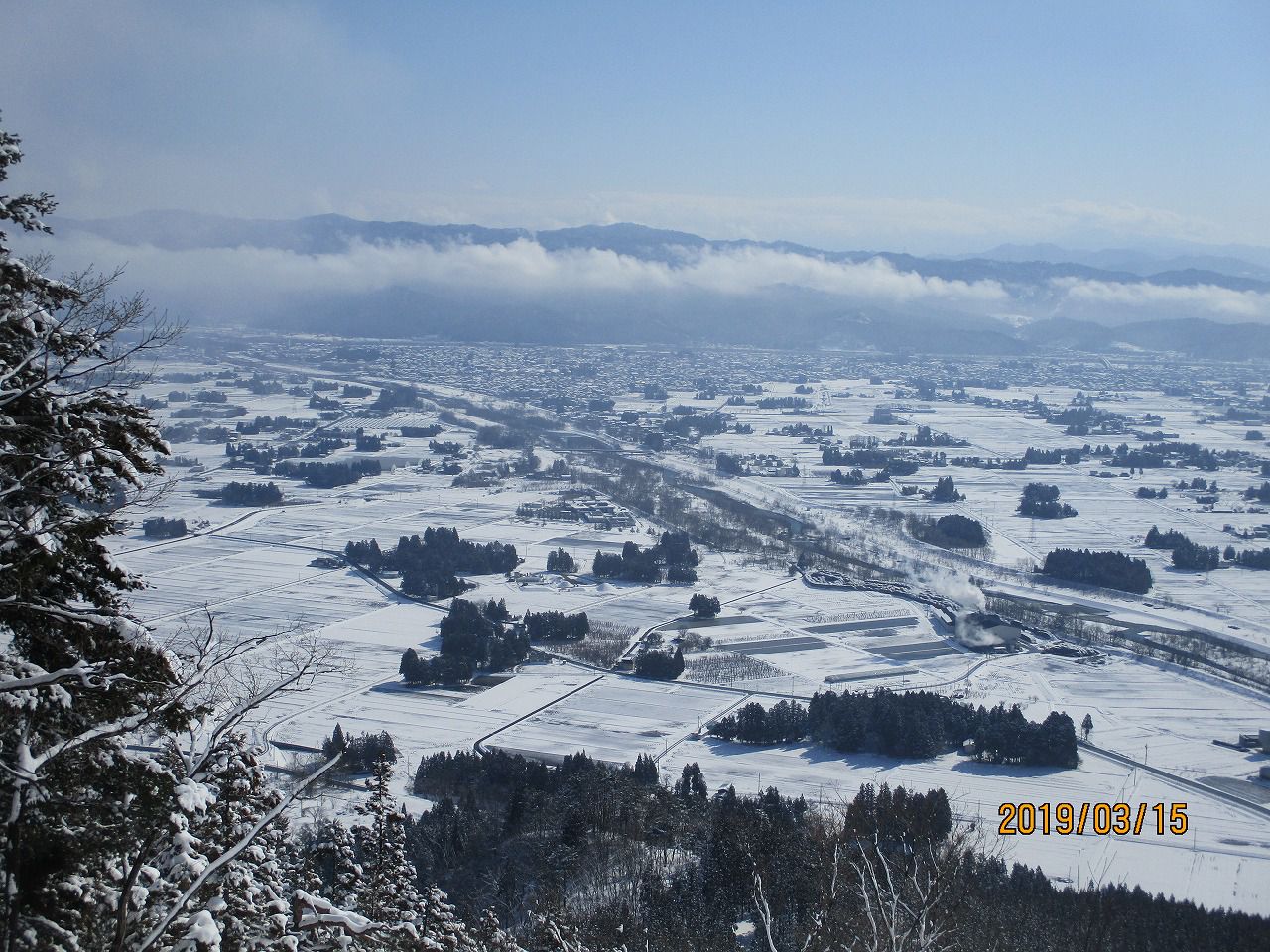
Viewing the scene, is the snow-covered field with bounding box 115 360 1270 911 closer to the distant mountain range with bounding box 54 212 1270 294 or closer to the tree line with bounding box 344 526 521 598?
the tree line with bounding box 344 526 521 598

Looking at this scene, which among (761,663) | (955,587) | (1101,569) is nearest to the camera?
(761,663)

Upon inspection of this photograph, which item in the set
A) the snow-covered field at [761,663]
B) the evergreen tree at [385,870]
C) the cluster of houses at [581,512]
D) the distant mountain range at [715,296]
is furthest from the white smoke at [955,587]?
the distant mountain range at [715,296]

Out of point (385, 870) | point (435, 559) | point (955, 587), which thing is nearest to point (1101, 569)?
point (955, 587)

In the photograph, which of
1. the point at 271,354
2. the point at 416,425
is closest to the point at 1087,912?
the point at 416,425

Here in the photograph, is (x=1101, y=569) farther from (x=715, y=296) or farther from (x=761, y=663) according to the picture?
(x=715, y=296)

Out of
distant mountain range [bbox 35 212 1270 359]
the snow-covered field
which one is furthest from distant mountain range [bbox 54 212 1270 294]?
the snow-covered field

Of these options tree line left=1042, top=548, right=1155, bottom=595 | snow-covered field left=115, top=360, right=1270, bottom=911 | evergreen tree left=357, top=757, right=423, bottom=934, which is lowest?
snow-covered field left=115, top=360, right=1270, bottom=911

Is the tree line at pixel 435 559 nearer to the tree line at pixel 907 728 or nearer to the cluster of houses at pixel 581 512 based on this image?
the cluster of houses at pixel 581 512

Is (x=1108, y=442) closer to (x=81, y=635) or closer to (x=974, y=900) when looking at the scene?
(x=974, y=900)

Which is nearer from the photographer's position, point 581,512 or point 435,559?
point 435,559

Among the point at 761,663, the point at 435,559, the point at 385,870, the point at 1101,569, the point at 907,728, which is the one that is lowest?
the point at 761,663
